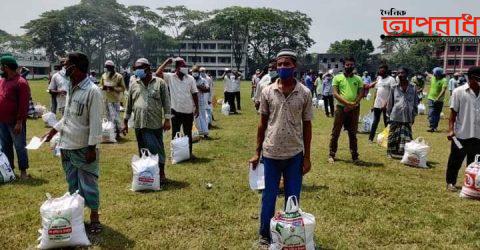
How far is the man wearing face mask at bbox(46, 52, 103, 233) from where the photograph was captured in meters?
4.61

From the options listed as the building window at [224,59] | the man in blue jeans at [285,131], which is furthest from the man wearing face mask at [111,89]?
the building window at [224,59]

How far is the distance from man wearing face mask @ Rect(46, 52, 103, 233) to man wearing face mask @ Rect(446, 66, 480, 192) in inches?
203

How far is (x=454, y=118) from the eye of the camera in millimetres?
6590

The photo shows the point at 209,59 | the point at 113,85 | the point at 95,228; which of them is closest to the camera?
the point at 95,228

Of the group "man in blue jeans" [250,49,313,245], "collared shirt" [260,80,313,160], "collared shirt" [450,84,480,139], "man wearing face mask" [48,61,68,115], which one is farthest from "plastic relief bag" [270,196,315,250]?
"man wearing face mask" [48,61,68,115]

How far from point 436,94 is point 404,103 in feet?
17.8

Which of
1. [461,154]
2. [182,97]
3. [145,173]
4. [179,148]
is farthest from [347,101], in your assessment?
[145,173]

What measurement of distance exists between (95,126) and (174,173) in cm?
340

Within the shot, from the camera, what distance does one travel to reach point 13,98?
6922 millimetres

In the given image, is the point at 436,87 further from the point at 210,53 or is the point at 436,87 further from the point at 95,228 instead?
the point at 210,53

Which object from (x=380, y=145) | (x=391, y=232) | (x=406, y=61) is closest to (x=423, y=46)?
(x=406, y=61)

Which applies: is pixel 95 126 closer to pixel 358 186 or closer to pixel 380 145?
pixel 358 186

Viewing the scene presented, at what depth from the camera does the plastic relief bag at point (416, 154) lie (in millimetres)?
8578

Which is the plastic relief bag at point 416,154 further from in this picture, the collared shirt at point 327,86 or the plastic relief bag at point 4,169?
the collared shirt at point 327,86
